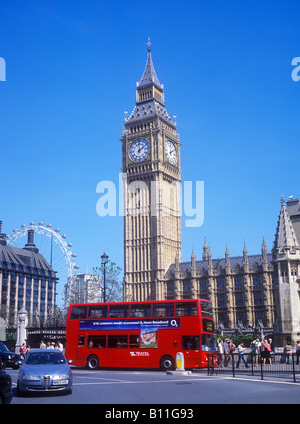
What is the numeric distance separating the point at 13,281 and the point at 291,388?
4813 inches

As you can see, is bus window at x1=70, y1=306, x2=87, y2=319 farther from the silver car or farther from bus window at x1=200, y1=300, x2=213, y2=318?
the silver car

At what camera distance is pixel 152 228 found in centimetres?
10088

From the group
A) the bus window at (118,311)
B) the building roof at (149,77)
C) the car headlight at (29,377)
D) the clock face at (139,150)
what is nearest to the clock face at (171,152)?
the clock face at (139,150)

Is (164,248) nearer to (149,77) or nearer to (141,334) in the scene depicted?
(149,77)

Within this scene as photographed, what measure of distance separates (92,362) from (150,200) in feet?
231

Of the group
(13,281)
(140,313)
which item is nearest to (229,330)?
(140,313)

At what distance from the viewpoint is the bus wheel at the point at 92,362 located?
1249 inches

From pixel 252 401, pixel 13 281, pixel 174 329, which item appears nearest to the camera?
pixel 252 401

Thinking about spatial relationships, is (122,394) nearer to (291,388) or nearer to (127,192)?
(291,388)

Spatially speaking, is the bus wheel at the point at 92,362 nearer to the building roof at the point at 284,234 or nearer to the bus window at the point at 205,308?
the bus window at the point at 205,308

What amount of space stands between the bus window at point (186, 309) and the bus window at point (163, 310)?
15.4 inches

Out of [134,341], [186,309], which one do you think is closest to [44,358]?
[186,309]
